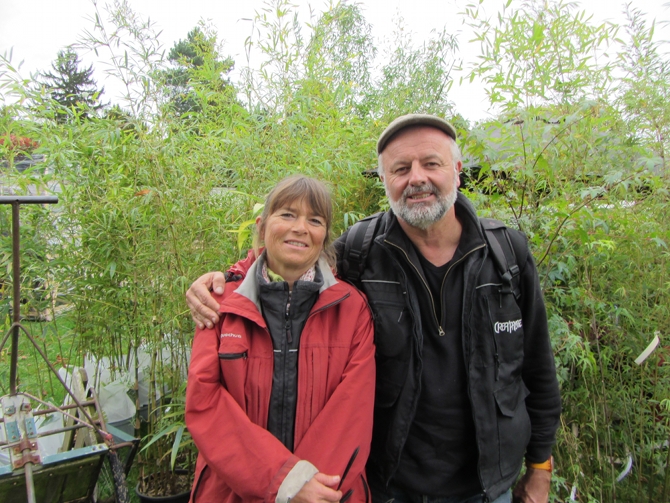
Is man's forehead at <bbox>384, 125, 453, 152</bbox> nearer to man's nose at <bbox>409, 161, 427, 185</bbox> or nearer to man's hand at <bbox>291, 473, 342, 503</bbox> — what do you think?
man's nose at <bbox>409, 161, 427, 185</bbox>

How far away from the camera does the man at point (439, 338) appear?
138cm

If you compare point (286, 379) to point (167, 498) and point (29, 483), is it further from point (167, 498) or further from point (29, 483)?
point (167, 498)

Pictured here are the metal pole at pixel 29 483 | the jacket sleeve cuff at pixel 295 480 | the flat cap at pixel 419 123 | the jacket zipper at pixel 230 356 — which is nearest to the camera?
the jacket sleeve cuff at pixel 295 480

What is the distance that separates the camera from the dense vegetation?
193 cm

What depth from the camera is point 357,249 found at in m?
1.54

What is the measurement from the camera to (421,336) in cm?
137

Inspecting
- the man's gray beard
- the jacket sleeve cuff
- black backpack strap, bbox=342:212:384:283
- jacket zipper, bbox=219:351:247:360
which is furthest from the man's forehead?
the jacket sleeve cuff

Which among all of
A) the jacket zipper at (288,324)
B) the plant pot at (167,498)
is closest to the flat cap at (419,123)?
the jacket zipper at (288,324)

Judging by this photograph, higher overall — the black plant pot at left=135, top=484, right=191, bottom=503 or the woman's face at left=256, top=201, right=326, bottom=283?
the woman's face at left=256, top=201, right=326, bottom=283

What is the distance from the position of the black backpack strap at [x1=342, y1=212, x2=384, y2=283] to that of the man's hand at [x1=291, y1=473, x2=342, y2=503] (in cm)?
62

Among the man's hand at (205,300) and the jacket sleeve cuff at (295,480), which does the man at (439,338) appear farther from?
the jacket sleeve cuff at (295,480)

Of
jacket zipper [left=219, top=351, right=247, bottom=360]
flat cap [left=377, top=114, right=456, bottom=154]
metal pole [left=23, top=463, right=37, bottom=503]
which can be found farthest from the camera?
flat cap [left=377, top=114, right=456, bottom=154]

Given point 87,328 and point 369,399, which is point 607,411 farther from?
point 87,328

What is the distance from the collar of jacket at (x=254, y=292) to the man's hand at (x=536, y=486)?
1024 millimetres
